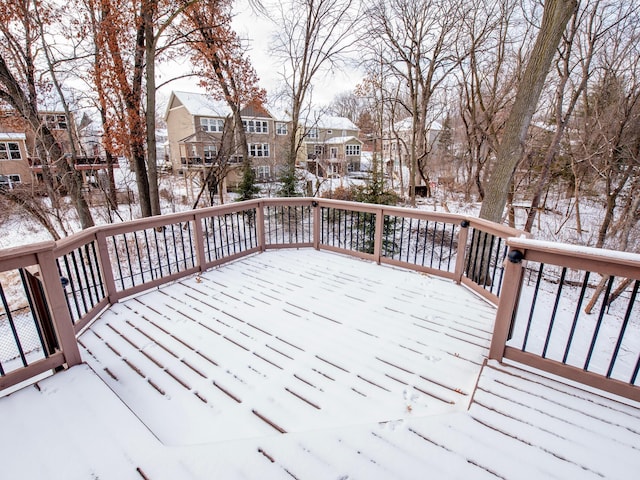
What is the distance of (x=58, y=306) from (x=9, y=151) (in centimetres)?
1835

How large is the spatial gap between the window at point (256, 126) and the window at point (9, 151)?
11.2 m

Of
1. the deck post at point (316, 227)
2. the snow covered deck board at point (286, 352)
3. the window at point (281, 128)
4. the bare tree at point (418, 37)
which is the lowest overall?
the snow covered deck board at point (286, 352)

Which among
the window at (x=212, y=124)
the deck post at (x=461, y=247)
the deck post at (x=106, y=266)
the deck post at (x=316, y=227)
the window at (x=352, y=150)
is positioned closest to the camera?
the deck post at (x=106, y=266)

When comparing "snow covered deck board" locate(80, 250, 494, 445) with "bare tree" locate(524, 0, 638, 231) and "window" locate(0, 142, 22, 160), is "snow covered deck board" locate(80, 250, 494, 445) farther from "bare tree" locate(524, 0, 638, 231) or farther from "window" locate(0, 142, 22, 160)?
"window" locate(0, 142, 22, 160)

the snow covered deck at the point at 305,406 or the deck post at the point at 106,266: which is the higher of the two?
the deck post at the point at 106,266

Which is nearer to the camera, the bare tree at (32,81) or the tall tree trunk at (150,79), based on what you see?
the bare tree at (32,81)

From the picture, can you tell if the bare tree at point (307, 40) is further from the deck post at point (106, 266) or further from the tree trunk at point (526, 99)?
the deck post at point (106, 266)

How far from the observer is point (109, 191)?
9.80 m

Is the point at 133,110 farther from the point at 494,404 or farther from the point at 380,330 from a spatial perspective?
the point at 494,404

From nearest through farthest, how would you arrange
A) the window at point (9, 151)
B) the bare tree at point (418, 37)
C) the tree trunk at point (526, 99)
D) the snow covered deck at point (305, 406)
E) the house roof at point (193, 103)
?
the snow covered deck at point (305, 406) → the tree trunk at point (526, 99) → the bare tree at point (418, 37) → the window at point (9, 151) → the house roof at point (193, 103)

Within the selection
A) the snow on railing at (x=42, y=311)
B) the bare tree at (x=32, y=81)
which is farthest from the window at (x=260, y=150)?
the snow on railing at (x=42, y=311)

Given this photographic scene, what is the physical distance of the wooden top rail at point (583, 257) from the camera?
5.98 ft

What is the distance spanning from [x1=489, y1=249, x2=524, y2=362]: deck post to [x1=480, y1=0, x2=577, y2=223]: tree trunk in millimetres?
3101

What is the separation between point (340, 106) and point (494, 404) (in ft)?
108
